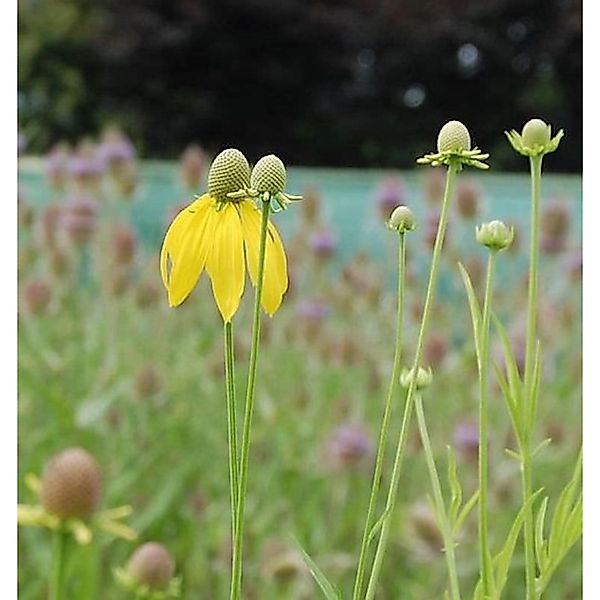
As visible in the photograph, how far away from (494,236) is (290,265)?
0.80 meters

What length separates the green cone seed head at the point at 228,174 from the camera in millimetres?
254

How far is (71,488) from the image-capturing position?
0.35 metres

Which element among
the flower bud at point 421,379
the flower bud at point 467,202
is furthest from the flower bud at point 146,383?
the flower bud at point 421,379

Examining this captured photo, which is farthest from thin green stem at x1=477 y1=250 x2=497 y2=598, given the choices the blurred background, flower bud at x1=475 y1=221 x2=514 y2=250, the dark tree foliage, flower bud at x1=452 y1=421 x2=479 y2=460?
the dark tree foliage

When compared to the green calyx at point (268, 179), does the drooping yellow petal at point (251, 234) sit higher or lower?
lower

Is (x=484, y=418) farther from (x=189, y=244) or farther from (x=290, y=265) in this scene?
(x=290, y=265)

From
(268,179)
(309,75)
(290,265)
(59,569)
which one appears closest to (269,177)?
(268,179)

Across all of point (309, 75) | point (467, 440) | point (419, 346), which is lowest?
point (467, 440)

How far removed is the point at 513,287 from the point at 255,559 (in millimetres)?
438

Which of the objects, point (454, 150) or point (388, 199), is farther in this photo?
point (388, 199)

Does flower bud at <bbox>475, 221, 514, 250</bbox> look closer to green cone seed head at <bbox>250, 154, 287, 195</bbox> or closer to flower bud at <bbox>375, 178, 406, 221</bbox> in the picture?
green cone seed head at <bbox>250, 154, 287, 195</bbox>

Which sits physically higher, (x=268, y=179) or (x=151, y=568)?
(x=268, y=179)

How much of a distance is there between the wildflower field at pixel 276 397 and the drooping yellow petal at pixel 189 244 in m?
0.50

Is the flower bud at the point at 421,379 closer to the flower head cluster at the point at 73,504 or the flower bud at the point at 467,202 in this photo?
the flower head cluster at the point at 73,504
